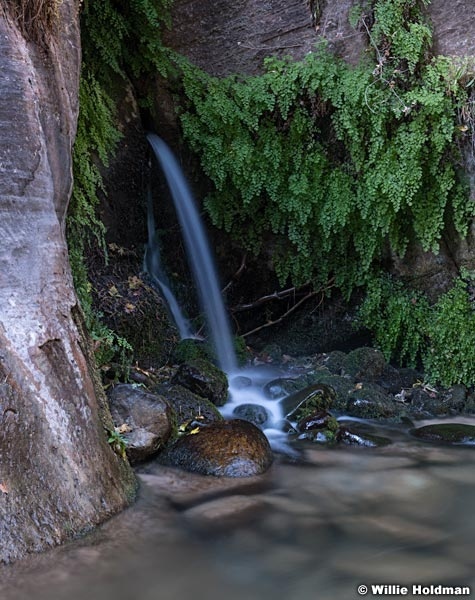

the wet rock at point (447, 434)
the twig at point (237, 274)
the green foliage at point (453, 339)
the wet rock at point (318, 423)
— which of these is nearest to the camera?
the wet rock at point (447, 434)

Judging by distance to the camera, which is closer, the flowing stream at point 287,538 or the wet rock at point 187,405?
the flowing stream at point 287,538

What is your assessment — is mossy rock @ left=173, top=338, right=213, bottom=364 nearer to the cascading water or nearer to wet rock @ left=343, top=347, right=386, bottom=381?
the cascading water

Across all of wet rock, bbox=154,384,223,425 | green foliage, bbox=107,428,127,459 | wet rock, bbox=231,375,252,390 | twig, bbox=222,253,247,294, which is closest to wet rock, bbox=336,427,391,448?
wet rock, bbox=154,384,223,425

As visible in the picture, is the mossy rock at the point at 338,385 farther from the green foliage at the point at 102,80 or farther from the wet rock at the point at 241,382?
the green foliage at the point at 102,80

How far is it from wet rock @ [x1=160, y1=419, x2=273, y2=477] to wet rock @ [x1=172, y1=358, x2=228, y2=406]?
1.51 metres

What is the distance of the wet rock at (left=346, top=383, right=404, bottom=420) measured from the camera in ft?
22.3

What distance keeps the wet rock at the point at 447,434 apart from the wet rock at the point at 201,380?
7.03 feet

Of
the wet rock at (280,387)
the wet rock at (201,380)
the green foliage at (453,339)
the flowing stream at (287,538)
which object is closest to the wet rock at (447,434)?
the flowing stream at (287,538)

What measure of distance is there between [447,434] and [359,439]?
947 millimetres

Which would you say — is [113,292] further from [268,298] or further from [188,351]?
[268,298]

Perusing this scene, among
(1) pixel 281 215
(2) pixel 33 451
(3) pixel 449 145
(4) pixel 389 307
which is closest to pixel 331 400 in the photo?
(4) pixel 389 307

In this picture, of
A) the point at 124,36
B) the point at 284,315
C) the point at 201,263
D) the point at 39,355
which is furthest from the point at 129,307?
the point at 124,36

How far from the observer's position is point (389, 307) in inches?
334

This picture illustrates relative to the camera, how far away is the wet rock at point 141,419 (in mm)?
4809
